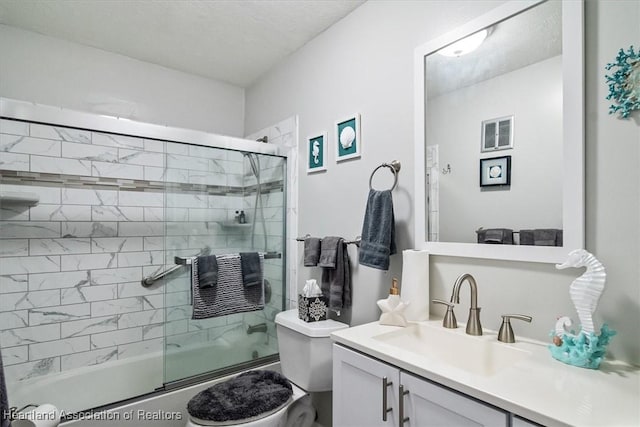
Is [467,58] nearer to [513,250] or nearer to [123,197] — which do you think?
[513,250]

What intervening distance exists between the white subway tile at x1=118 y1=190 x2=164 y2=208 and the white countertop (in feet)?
7.15

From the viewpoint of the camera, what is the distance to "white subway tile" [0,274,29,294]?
6.92ft

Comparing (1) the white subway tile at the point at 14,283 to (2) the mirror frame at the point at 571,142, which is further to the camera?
(1) the white subway tile at the point at 14,283

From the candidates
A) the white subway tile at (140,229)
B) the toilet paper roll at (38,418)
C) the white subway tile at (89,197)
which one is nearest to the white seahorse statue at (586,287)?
the toilet paper roll at (38,418)

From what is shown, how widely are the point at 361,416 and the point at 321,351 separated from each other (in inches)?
21.7

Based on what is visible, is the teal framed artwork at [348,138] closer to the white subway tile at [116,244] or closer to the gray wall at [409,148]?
the gray wall at [409,148]

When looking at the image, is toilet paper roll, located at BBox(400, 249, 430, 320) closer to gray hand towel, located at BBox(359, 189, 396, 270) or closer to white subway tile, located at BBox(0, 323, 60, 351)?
gray hand towel, located at BBox(359, 189, 396, 270)

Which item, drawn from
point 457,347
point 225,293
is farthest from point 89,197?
point 457,347

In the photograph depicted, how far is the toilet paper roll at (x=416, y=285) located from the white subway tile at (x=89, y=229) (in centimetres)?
214

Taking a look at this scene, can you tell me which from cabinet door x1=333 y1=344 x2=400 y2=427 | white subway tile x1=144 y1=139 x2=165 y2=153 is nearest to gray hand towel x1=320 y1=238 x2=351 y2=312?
cabinet door x1=333 y1=344 x2=400 y2=427

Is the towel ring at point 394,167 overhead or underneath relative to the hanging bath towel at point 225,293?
overhead

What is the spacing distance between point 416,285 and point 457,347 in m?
0.28

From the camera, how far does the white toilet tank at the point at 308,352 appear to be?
5.58 feet

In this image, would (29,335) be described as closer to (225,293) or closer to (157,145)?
(225,293)
